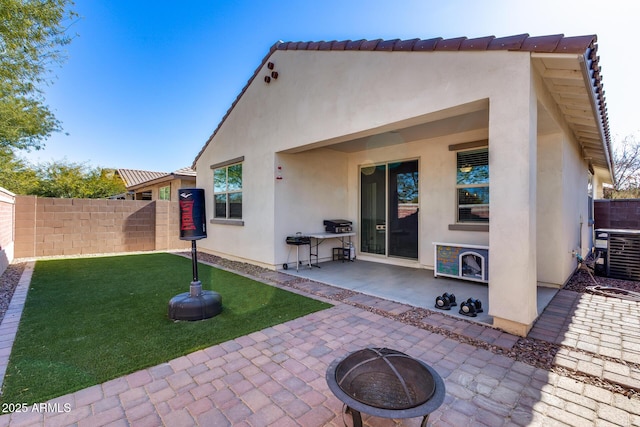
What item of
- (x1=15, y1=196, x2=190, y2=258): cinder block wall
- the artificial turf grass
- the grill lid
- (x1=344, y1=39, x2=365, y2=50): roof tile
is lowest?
the artificial turf grass

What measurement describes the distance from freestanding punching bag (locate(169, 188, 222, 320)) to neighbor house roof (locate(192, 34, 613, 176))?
3.83 metres

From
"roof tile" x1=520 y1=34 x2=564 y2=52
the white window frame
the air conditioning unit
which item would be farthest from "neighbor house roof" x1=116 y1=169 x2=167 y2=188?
the air conditioning unit

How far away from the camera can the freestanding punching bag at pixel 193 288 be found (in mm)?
3861

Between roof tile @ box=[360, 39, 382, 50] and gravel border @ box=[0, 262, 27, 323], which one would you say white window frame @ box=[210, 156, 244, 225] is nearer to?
roof tile @ box=[360, 39, 382, 50]

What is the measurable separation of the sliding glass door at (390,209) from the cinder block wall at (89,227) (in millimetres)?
7729

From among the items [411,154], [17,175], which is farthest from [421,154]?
[17,175]

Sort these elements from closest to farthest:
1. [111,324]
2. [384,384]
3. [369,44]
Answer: [384,384]
[111,324]
[369,44]

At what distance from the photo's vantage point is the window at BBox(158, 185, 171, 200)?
14.9 metres

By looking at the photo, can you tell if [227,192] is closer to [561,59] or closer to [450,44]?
[450,44]

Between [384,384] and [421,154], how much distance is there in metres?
6.06

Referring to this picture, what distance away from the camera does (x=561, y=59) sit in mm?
3199

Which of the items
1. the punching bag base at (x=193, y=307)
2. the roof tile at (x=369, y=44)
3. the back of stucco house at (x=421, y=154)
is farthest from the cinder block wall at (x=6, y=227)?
the roof tile at (x=369, y=44)

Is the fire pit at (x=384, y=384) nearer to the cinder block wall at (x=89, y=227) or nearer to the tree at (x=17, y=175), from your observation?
the cinder block wall at (x=89, y=227)

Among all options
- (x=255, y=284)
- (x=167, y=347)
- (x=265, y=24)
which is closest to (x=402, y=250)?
(x=255, y=284)
